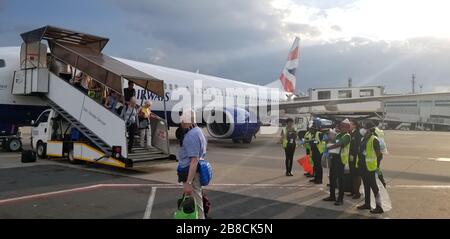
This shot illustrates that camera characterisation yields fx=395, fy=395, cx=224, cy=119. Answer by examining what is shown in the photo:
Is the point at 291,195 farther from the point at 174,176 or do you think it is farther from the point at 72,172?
the point at 72,172

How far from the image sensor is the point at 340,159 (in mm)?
7379

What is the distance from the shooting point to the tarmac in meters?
6.33

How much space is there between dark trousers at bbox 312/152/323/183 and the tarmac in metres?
0.31

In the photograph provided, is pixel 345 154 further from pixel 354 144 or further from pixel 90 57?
pixel 90 57

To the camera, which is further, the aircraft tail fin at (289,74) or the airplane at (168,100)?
the aircraft tail fin at (289,74)

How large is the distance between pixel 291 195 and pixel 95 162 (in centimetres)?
579

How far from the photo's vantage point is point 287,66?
32688mm

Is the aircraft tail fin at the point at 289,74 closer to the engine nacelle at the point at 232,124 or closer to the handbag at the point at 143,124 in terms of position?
the engine nacelle at the point at 232,124

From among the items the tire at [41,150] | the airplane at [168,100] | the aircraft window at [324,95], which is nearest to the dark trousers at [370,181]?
the airplane at [168,100]

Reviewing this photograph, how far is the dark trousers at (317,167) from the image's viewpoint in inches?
369

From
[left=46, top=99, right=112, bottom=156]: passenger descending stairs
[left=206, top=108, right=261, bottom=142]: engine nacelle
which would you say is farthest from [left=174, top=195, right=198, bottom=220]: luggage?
[left=206, top=108, right=261, bottom=142]: engine nacelle

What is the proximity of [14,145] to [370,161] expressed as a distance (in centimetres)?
1288
